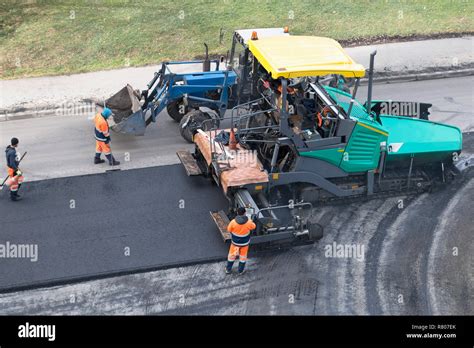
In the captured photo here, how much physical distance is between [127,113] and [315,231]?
5.27 meters

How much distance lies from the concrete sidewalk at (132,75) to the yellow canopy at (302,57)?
5769 mm

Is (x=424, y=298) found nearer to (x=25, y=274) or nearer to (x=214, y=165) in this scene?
(x=214, y=165)

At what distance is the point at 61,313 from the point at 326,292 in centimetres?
390

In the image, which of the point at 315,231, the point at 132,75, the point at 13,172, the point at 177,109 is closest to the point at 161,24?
the point at 132,75

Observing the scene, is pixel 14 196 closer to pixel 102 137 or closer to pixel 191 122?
pixel 102 137

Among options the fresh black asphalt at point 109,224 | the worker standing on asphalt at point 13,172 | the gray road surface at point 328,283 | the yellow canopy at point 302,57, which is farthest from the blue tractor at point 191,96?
the gray road surface at point 328,283

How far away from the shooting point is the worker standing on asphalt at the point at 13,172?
12336 millimetres

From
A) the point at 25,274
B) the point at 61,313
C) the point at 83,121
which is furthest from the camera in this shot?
the point at 83,121

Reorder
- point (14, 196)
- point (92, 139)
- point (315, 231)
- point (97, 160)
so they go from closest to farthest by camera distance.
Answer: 1. point (315, 231)
2. point (14, 196)
3. point (97, 160)
4. point (92, 139)

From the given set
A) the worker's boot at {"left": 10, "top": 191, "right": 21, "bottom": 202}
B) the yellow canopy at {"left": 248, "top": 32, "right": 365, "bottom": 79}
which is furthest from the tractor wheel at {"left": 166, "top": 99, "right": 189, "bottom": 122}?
the worker's boot at {"left": 10, "top": 191, "right": 21, "bottom": 202}

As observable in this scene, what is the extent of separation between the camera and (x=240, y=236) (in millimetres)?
10344

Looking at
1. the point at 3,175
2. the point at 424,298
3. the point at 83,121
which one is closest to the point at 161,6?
the point at 83,121

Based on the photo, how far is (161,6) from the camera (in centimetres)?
2152

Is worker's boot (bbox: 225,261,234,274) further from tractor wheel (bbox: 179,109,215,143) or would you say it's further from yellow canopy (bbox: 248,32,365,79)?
tractor wheel (bbox: 179,109,215,143)
